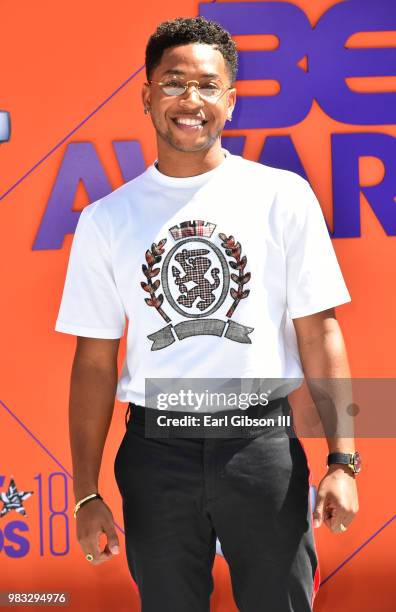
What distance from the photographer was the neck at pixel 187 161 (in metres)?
2.03

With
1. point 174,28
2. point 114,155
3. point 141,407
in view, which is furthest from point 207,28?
point 141,407

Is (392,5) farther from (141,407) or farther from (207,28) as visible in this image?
(141,407)

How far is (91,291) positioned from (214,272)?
1.03 feet

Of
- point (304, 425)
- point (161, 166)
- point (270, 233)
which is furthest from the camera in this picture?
point (304, 425)

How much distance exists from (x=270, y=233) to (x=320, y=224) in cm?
12

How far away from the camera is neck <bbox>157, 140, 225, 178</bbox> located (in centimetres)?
203

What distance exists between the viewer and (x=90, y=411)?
6.75 feet

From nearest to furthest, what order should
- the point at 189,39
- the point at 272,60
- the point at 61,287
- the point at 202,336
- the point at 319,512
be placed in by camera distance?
the point at 319,512 → the point at 202,336 → the point at 189,39 → the point at 272,60 → the point at 61,287

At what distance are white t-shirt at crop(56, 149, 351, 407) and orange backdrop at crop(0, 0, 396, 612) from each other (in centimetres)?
68

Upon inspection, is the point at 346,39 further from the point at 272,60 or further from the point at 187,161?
the point at 187,161

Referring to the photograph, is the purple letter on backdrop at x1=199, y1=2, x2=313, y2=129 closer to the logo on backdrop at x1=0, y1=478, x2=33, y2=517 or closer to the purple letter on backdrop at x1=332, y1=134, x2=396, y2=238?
the purple letter on backdrop at x1=332, y1=134, x2=396, y2=238

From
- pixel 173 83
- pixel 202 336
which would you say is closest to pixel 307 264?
pixel 202 336

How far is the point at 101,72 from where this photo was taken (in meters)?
2.64

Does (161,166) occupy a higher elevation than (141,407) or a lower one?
higher
